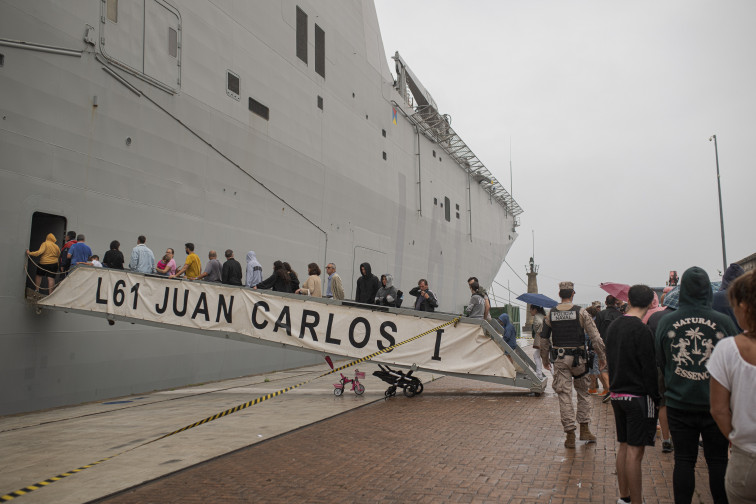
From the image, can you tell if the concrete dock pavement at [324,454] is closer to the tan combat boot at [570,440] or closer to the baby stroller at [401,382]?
the tan combat boot at [570,440]

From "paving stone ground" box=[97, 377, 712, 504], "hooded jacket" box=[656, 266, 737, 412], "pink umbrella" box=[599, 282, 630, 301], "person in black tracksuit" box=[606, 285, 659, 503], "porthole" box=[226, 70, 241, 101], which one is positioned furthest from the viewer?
"porthole" box=[226, 70, 241, 101]

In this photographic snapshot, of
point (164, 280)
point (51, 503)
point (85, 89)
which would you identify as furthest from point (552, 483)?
point (85, 89)

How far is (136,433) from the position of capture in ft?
22.2

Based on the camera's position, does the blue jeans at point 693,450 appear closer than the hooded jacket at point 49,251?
Yes

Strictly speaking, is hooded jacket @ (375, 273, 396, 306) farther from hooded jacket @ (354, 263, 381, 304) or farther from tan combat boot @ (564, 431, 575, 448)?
tan combat boot @ (564, 431, 575, 448)

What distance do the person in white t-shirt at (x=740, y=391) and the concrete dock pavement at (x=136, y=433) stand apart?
4.44 m

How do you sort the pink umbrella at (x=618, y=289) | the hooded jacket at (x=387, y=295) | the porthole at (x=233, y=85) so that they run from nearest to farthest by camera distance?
the pink umbrella at (x=618, y=289), the hooded jacket at (x=387, y=295), the porthole at (x=233, y=85)

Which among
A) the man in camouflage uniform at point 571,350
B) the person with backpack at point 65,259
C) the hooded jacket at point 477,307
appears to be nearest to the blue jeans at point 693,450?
the man in camouflage uniform at point 571,350

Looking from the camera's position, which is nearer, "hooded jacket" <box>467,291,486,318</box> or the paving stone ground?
the paving stone ground

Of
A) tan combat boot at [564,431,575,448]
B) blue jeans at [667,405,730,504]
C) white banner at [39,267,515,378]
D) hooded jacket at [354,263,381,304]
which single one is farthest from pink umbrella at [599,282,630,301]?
hooded jacket at [354,263,381,304]

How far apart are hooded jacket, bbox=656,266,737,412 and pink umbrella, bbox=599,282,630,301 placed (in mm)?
3553

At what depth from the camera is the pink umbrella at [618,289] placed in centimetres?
718

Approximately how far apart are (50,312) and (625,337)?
27.5ft

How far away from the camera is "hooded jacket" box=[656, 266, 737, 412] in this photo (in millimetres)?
3480
